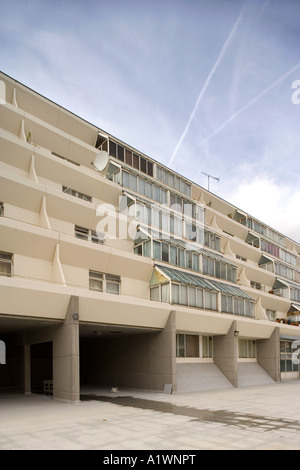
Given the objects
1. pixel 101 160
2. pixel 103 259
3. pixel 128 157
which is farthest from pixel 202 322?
pixel 128 157

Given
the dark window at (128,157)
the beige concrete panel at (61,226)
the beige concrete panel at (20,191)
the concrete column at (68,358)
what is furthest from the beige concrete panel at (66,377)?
the dark window at (128,157)

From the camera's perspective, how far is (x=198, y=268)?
36688mm

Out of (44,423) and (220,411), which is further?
(220,411)

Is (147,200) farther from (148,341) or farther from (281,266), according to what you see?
(281,266)

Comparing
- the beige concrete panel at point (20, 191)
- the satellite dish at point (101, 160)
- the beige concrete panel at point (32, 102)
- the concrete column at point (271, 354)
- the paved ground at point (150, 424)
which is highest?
the beige concrete panel at point (32, 102)

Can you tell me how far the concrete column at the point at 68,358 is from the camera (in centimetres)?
2288

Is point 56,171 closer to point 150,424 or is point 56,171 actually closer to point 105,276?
point 105,276

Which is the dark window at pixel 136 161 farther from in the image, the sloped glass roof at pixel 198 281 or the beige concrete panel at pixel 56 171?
the sloped glass roof at pixel 198 281

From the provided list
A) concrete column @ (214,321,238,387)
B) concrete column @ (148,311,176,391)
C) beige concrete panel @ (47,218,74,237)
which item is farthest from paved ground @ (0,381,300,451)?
beige concrete panel @ (47,218,74,237)

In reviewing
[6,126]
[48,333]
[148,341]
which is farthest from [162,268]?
[6,126]

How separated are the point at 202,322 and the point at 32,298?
15.1 m

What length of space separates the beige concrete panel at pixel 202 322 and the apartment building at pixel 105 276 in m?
0.11

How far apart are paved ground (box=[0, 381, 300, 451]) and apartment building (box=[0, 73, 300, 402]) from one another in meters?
3.28
